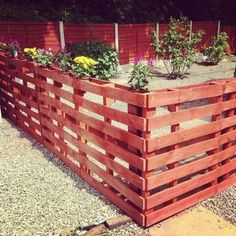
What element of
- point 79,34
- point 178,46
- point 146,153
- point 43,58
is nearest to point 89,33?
point 79,34

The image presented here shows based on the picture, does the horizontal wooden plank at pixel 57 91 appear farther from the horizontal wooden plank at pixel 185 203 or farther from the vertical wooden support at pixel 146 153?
the horizontal wooden plank at pixel 185 203

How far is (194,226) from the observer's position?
156 inches

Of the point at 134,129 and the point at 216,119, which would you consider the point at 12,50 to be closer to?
the point at 134,129

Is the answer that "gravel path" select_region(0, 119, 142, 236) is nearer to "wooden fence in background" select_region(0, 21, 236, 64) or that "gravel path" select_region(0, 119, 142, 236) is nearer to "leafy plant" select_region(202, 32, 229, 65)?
"wooden fence in background" select_region(0, 21, 236, 64)

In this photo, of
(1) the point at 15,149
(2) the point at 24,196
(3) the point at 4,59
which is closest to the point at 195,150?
(2) the point at 24,196

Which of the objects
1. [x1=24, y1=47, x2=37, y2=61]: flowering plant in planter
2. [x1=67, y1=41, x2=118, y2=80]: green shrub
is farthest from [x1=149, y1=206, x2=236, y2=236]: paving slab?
[x1=67, y1=41, x2=118, y2=80]: green shrub

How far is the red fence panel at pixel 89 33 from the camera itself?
52.4 ft

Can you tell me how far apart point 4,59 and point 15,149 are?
7.38 feet

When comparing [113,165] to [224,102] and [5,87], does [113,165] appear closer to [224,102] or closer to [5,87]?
[224,102]

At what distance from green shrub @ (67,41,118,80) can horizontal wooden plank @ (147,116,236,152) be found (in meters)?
9.42

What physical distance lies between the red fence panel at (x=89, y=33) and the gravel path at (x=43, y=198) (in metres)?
10.8

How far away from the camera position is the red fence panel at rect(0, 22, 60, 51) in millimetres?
14039

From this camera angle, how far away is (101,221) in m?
4.04

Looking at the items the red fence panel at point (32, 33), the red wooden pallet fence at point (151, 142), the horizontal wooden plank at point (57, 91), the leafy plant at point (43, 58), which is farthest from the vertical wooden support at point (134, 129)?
the red fence panel at point (32, 33)
